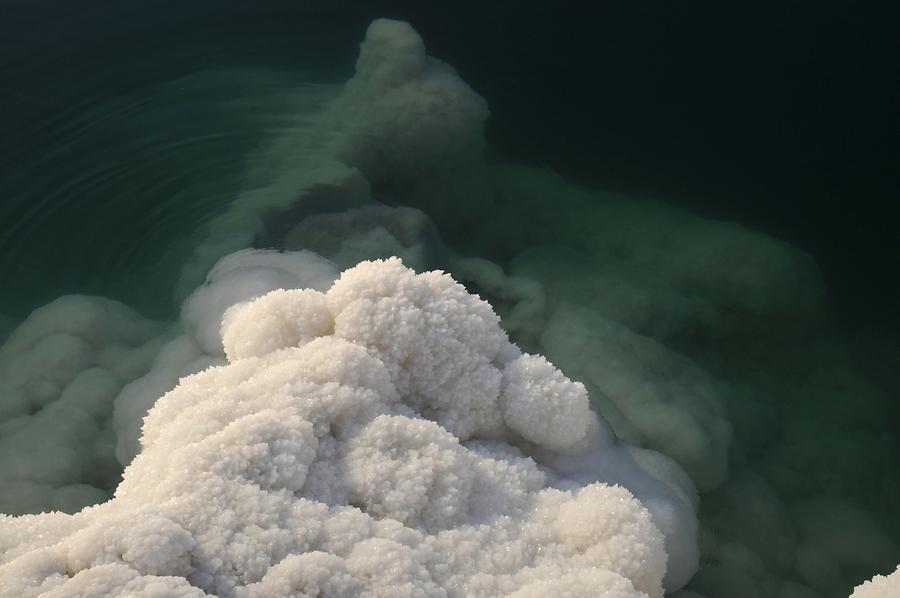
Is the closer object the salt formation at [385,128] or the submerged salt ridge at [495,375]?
the submerged salt ridge at [495,375]

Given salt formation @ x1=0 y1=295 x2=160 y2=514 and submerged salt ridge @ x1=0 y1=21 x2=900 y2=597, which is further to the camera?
salt formation @ x1=0 y1=295 x2=160 y2=514

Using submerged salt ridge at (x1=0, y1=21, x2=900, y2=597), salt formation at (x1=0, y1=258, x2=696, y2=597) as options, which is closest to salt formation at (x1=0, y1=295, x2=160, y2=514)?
submerged salt ridge at (x1=0, y1=21, x2=900, y2=597)

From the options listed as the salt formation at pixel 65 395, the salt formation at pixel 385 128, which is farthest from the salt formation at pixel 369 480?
the salt formation at pixel 385 128

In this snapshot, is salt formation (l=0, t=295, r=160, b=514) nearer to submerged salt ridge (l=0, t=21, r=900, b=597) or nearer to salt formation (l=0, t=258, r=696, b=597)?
submerged salt ridge (l=0, t=21, r=900, b=597)

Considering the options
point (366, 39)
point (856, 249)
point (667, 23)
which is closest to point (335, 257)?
point (366, 39)

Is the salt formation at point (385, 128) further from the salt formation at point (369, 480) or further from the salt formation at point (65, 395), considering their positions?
the salt formation at point (369, 480)

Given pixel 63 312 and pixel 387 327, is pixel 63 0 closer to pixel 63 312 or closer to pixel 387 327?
pixel 63 312

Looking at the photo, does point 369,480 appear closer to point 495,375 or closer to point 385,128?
point 495,375
